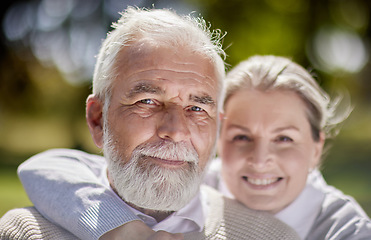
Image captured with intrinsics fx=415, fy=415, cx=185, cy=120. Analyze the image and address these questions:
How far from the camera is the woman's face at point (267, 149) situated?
2551 mm

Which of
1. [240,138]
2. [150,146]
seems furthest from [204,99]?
[240,138]

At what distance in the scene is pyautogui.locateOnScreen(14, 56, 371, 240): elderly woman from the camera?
254 centimetres

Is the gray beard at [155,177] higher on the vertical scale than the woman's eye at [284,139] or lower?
lower

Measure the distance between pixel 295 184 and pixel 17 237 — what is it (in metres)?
1.64

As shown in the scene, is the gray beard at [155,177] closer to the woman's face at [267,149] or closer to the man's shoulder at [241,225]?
the man's shoulder at [241,225]

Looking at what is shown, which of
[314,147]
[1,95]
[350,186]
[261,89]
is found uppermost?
[261,89]

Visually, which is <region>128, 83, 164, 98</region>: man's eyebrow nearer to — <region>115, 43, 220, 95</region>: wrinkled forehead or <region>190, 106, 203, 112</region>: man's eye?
<region>115, 43, 220, 95</region>: wrinkled forehead

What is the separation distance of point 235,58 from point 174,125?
1172 cm

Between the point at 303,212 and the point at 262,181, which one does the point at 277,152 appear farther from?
the point at 303,212

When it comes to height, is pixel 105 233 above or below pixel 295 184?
below

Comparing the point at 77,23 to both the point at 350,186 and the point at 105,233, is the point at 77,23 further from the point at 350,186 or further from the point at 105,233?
the point at 105,233

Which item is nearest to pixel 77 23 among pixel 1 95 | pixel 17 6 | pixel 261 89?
pixel 17 6

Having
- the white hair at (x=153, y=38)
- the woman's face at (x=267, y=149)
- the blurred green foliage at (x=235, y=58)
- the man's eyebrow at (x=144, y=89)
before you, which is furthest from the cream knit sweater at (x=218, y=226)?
the blurred green foliage at (x=235, y=58)

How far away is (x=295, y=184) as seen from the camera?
2621 millimetres
